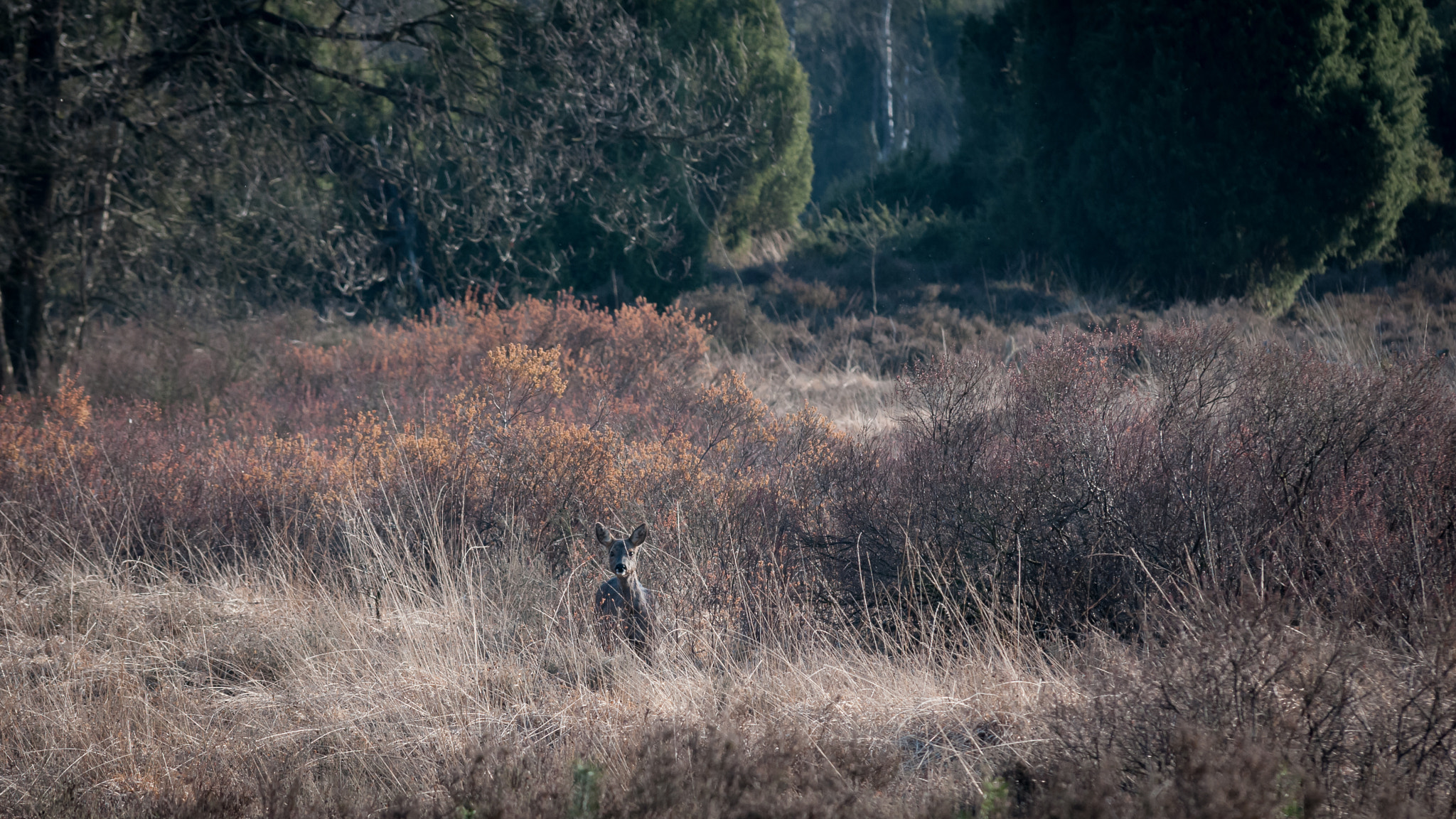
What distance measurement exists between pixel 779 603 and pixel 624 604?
67cm

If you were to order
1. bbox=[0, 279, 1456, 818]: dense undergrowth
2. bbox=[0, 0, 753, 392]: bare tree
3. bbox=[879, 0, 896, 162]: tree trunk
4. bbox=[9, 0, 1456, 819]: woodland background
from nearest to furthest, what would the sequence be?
bbox=[0, 279, 1456, 818]: dense undergrowth, bbox=[9, 0, 1456, 819]: woodland background, bbox=[0, 0, 753, 392]: bare tree, bbox=[879, 0, 896, 162]: tree trunk

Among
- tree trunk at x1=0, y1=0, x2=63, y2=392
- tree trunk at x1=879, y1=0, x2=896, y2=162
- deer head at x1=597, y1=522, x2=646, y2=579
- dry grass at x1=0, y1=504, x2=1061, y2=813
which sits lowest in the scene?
dry grass at x1=0, y1=504, x2=1061, y2=813

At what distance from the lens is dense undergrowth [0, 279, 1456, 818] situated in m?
2.41

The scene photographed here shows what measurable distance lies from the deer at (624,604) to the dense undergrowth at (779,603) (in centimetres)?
9

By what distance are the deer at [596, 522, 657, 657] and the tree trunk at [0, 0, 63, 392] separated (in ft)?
17.4

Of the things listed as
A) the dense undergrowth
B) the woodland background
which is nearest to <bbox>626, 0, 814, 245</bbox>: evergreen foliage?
the woodland background

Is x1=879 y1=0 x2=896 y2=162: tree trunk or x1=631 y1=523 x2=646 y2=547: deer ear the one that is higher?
x1=879 y1=0 x2=896 y2=162: tree trunk

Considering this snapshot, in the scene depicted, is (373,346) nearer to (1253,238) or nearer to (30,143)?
(30,143)

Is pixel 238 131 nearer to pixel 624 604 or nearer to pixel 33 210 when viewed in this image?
pixel 33 210

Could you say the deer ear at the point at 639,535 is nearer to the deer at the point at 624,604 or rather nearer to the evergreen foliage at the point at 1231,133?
the deer at the point at 624,604

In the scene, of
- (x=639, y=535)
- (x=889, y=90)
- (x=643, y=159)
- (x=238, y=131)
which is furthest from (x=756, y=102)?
(x=889, y=90)

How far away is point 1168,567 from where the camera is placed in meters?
3.67

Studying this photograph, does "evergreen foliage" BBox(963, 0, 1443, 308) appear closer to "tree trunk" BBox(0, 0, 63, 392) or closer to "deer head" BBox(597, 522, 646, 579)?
"deer head" BBox(597, 522, 646, 579)

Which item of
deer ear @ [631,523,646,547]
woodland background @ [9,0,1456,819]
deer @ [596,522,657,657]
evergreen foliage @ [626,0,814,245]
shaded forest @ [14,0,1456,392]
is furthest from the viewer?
Answer: evergreen foliage @ [626,0,814,245]
